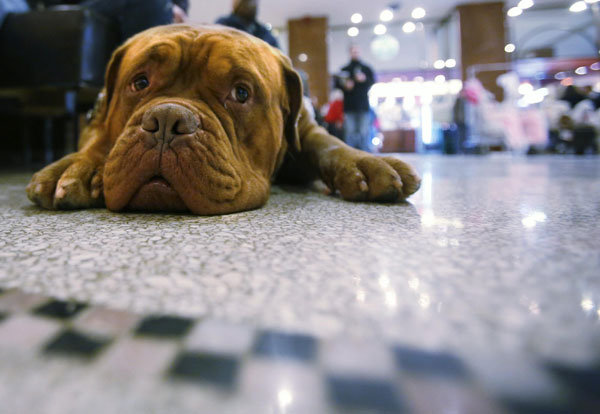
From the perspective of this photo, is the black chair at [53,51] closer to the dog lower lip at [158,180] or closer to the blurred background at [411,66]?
the blurred background at [411,66]

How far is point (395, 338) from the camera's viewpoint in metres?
0.35

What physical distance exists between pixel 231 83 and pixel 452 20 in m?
11.3

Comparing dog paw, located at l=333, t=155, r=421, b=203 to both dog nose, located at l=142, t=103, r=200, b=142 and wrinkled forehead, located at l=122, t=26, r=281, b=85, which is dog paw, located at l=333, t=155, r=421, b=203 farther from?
dog nose, located at l=142, t=103, r=200, b=142

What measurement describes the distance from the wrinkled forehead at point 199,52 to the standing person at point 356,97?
4846 mm

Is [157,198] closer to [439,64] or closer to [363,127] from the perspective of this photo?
[363,127]

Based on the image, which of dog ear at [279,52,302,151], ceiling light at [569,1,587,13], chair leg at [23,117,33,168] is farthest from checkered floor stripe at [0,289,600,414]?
ceiling light at [569,1,587,13]

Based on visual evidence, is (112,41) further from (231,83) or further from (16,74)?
(231,83)

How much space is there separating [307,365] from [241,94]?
94cm

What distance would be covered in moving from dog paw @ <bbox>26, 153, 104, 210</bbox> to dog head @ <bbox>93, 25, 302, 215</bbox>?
0.40 feet

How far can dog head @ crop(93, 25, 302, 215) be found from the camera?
0.93 meters

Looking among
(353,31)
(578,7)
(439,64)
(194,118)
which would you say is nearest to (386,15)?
(353,31)

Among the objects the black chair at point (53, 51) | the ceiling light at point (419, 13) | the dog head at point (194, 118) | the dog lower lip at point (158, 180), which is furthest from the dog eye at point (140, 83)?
the ceiling light at point (419, 13)

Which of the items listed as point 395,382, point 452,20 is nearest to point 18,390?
point 395,382

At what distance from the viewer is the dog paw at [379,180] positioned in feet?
3.73
